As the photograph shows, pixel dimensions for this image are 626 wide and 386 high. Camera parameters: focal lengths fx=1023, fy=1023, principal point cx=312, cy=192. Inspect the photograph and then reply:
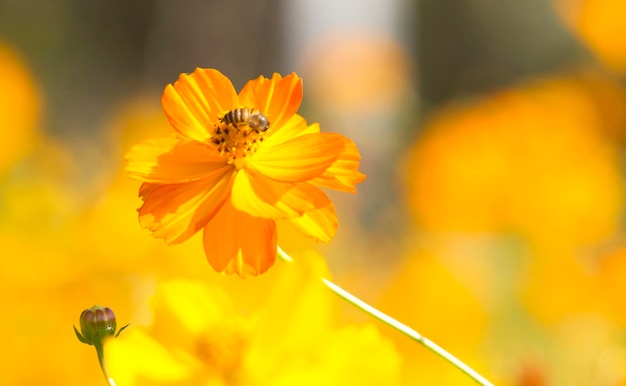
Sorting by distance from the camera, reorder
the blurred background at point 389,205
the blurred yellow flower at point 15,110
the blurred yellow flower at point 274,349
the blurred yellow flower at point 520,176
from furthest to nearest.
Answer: the blurred yellow flower at point 15,110 < the blurred yellow flower at point 520,176 < the blurred background at point 389,205 < the blurred yellow flower at point 274,349

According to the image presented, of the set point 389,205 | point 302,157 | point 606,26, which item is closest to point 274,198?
point 302,157

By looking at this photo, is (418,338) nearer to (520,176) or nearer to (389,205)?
(520,176)

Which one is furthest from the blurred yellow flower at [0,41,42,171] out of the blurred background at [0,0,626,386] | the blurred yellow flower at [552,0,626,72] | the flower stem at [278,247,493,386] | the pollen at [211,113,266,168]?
the flower stem at [278,247,493,386]

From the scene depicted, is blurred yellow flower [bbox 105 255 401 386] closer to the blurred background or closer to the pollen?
the blurred background

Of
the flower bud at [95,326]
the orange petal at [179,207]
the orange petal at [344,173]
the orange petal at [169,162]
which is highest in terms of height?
the orange petal at [344,173]

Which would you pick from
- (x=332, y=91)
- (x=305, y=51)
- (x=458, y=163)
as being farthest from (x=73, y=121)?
(x=458, y=163)

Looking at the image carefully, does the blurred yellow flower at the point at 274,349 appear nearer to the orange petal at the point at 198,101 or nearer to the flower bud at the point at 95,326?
the flower bud at the point at 95,326

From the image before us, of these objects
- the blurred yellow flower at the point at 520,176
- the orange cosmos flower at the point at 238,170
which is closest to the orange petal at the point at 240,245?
the orange cosmos flower at the point at 238,170
